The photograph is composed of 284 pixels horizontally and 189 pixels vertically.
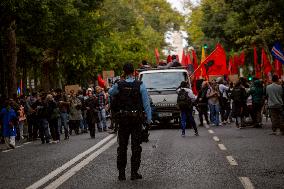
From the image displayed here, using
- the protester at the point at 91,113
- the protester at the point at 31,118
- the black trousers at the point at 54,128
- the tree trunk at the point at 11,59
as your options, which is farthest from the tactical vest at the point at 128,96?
the tree trunk at the point at 11,59

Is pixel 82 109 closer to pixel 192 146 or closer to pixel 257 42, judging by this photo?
pixel 192 146

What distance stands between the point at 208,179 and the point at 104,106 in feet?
64.4

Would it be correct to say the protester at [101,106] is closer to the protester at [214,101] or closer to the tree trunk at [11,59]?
the protester at [214,101]

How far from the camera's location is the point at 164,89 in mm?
28266

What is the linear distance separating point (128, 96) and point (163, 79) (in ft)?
54.0

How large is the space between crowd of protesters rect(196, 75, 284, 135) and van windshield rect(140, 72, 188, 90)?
3.72 ft

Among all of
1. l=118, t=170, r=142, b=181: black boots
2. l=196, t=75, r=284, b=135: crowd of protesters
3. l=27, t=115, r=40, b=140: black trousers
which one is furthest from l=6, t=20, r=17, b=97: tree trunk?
l=118, t=170, r=142, b=181: black boots

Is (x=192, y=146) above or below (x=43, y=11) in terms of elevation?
below

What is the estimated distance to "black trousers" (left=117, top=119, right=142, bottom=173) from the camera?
11938 millimetres

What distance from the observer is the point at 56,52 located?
151 ft

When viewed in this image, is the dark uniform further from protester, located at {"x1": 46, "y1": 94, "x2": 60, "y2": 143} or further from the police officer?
the police officer

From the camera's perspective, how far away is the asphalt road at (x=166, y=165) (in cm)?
1150

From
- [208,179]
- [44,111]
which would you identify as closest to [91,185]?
[208,179]

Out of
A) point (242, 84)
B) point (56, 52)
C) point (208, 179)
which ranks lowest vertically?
point (208, 179)
